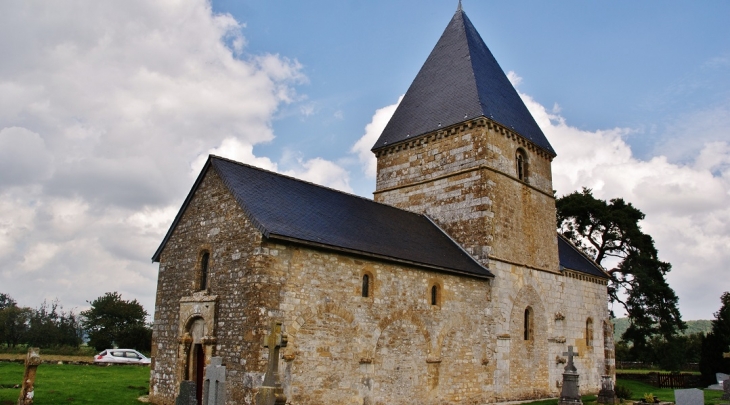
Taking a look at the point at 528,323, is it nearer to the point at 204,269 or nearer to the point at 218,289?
the point at 218,289

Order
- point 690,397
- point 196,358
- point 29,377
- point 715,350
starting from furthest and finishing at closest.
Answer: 1. point 715,350
2. point 196,358
3. point 29,377
4. point 690,397

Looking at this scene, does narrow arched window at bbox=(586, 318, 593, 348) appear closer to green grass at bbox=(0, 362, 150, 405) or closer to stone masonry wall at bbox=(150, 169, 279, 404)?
stone masonry wall at bbox=(150, 169, 279, 404)

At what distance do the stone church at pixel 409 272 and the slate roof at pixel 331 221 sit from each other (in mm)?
61

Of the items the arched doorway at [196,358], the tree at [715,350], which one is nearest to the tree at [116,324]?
the arched doorway at [196,358]

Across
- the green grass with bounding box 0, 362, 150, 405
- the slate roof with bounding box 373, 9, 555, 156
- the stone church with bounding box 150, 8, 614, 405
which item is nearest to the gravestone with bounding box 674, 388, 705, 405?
the stone church with bounding box 150, 8, 614, 405

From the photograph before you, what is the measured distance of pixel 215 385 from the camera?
1060 centimetres

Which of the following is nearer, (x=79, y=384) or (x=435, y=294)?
(x=435, y=294)

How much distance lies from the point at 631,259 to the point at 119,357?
29934 millimetres

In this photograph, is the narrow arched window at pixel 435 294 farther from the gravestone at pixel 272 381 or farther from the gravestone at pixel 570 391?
the gravestone at pixel 272 381

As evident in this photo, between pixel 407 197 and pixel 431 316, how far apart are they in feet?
21.3

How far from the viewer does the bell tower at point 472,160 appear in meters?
19.7

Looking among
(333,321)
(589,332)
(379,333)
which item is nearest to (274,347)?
(333,321)

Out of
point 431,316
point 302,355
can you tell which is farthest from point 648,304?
point 302,355

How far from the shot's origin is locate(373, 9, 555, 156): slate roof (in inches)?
833
